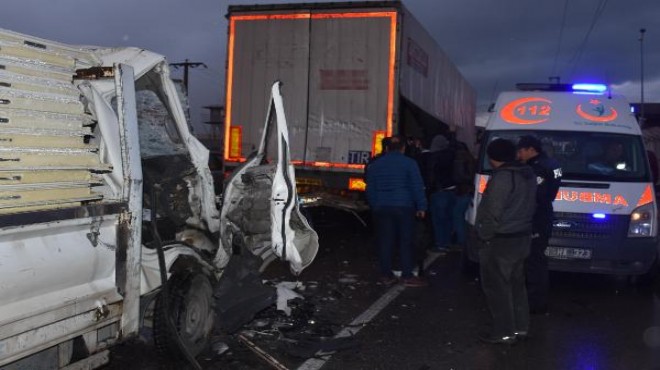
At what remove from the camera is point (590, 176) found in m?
7.51

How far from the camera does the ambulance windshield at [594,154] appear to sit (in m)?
7.55

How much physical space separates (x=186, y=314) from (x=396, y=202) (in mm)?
3664

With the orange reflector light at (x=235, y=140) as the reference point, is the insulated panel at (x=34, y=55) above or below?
above

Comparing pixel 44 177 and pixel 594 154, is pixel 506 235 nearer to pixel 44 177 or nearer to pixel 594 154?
pixel 594 154

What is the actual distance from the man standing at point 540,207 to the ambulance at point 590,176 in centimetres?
77

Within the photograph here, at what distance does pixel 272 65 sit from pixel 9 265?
25.7ft

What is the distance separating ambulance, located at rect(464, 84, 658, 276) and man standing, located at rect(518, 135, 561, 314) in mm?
774

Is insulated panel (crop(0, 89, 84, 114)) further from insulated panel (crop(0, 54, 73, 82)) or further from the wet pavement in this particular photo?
the wet pavement

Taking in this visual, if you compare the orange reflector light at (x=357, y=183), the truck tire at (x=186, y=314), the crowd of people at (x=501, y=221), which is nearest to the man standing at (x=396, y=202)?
the crowd of people at (x=501, y=221)

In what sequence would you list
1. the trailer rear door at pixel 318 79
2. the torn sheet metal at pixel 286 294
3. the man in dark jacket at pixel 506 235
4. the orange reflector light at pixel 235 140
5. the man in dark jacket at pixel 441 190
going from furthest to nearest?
the orange reflector light at pixel 235 140 < the man in dark jacket at pixel 441 190 < the trailer rear door at pixel 318 79 < the torn sheet metal at pixel 286 294 < the man in dark jacket at pixel 506 235

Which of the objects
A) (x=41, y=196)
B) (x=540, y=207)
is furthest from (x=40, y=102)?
(x=540, y=207)

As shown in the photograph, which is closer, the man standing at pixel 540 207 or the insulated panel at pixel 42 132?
the insulated panel at pixel 42 132

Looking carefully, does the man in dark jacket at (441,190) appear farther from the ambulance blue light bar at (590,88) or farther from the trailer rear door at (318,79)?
the ambulance blue light bar at (590,88)

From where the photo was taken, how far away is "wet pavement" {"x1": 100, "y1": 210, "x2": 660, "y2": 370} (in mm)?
5074
